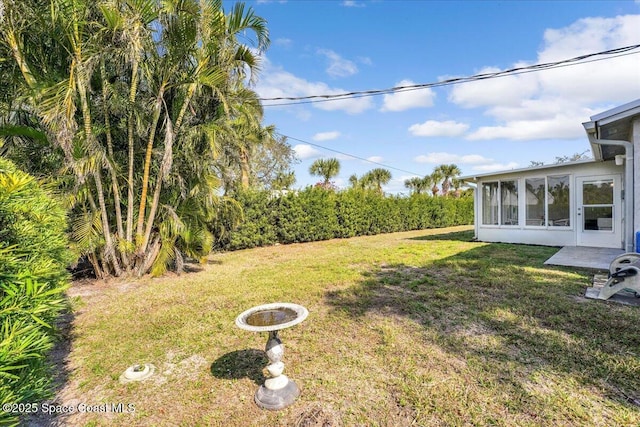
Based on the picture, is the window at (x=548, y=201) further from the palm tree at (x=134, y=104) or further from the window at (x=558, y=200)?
the palm tree at (x=134, y=104)

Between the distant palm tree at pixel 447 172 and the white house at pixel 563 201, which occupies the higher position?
the distant palm tree at pixel 447 172

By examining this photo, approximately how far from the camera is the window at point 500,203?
11141mm

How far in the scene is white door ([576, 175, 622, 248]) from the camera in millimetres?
8797

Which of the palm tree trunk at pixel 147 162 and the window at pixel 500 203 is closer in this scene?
the palm tree trunk at pixel 147 162

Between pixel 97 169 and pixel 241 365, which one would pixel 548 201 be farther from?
pixel 97 169

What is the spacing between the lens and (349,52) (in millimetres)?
11688

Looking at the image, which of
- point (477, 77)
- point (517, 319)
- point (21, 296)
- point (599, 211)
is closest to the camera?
point (21, 296)

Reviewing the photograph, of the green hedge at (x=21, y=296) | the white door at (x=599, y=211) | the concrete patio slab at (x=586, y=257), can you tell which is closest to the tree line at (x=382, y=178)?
the white door at (x=599, y=211)

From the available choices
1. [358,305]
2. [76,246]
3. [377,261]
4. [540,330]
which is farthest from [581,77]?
[76,246]

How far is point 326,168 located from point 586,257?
1799 centimetres

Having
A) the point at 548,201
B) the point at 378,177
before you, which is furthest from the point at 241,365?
the point at 378,177

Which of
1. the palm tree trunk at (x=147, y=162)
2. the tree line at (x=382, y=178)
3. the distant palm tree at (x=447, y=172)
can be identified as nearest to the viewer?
the palm tree trunk at (x=147, y=162)

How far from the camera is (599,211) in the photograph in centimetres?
915

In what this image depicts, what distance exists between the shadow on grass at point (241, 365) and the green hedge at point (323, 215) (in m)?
7.82
